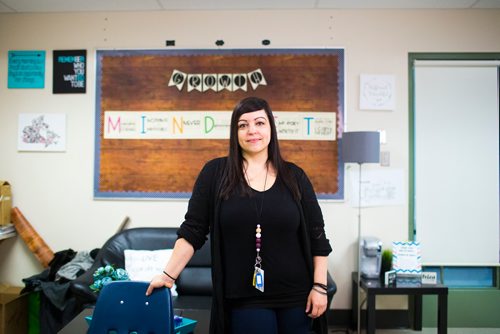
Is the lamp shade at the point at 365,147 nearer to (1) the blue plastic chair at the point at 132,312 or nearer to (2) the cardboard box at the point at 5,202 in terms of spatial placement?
(1) the blue plastic chair at the point at 132,312

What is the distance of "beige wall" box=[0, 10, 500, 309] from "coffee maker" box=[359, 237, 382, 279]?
0.71ft

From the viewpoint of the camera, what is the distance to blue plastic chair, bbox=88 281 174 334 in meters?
1.23

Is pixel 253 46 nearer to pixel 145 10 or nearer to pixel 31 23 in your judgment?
pixel 145 10

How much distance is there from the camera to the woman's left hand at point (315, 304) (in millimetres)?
1327

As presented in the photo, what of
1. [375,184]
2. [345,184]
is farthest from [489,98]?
[345,184]

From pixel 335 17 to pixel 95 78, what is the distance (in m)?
2.06

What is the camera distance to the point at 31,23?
304 centimetres

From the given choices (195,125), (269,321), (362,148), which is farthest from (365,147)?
(269,321)

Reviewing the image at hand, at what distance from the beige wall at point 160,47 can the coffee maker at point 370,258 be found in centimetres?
22

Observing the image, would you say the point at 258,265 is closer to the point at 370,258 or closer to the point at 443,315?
the point at 370,258

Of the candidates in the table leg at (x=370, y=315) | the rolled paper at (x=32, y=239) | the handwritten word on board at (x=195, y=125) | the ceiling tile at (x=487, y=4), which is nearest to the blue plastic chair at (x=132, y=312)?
the table leg at (x=370, y=315)

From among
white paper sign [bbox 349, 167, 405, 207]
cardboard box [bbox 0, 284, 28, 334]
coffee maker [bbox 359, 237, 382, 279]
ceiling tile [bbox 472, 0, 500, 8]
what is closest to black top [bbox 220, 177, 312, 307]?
coffee maker [bbox 359, 237, 382, 279]

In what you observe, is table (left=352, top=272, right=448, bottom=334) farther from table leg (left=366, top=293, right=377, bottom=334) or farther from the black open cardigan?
the black open cardigan

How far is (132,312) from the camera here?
1237 mm
